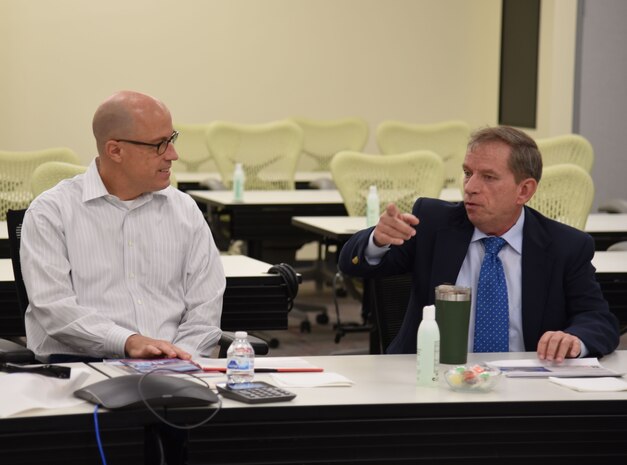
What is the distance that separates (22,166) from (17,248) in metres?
3.19

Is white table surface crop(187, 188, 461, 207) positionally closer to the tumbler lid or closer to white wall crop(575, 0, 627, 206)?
white wall crop(575, 0, 627, 206)

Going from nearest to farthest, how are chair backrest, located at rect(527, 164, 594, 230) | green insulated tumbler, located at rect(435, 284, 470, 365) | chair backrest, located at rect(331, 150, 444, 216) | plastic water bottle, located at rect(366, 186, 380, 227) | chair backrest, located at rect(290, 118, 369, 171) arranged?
green insulated tumbler, located at rect(435, 284, 470, 365) → chair backrest, located at rect(527, 164, 594, 230) → plastic water bottle, located at rect(366, 186, 380, 227) → chair backrest, located at rect(331, 150, 444, 216) → chair backrest, located at rect(290, 118, 369, 171)

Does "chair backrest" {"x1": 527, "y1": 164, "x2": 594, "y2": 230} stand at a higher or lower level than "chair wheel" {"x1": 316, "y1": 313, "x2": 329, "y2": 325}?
higher

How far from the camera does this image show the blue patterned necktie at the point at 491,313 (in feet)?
10.6

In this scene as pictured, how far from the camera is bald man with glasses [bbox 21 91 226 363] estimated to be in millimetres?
3293

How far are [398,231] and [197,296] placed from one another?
2.36ft

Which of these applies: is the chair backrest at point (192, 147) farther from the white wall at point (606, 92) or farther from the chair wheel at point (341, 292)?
the white wall at point (606, 92)

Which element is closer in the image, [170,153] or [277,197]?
[170,153]

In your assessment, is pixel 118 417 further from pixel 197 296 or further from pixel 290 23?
pixel 290 23

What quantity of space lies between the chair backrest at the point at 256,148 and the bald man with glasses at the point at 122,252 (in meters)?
5.45

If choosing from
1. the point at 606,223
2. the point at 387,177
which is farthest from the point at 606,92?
the point at 387,177

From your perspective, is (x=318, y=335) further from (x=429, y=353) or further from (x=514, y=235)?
(x=429, y=353)

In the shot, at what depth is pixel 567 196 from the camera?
580 centimetres

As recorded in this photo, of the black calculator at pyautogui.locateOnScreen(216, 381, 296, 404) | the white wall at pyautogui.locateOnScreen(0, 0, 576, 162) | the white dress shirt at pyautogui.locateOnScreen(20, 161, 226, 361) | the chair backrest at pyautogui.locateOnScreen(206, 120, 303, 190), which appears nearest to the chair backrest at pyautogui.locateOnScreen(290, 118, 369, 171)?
the white wall at pyautogui.locateOnScreen(0, 0, 576, 162)
